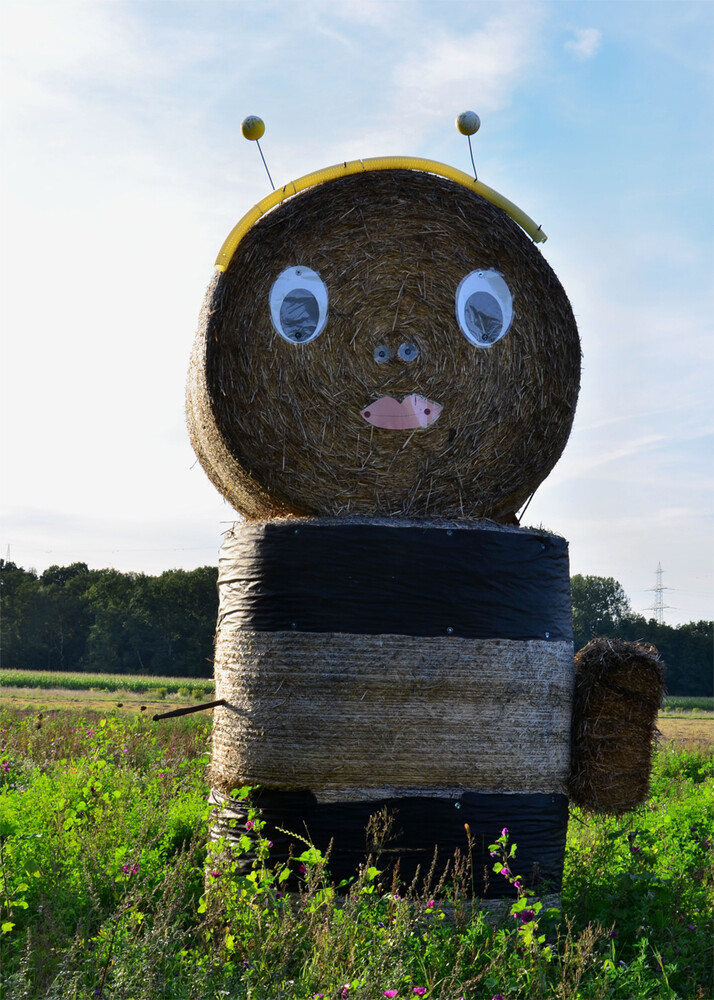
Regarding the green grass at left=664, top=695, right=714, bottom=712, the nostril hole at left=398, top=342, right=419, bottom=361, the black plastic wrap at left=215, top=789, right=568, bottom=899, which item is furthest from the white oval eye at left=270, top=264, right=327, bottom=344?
the green grass at left=664, top=695, right=714, bottom=712

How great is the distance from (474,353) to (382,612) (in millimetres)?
1624

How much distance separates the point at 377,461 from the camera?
16.7 feet

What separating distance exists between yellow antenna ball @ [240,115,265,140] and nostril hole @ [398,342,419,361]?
1563 millimetres

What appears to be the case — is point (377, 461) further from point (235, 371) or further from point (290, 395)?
point (235, 371)

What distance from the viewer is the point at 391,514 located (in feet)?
16.4

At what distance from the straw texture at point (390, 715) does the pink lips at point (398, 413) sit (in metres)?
1.23

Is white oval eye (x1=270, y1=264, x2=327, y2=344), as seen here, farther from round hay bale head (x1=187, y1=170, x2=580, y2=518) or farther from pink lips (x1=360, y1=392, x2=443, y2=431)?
pink lips (x1=360, y1=392, x2=443, y2=431)

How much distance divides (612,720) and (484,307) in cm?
238

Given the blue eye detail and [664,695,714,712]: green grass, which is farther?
[664,695,714,712]: green grass

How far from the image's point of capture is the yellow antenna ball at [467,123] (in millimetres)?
5539

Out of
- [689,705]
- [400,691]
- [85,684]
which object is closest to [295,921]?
[400,691]

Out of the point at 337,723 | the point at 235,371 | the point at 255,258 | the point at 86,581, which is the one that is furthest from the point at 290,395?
the point at 86,581

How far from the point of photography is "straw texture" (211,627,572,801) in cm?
445

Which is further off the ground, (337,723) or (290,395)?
(290,395)
